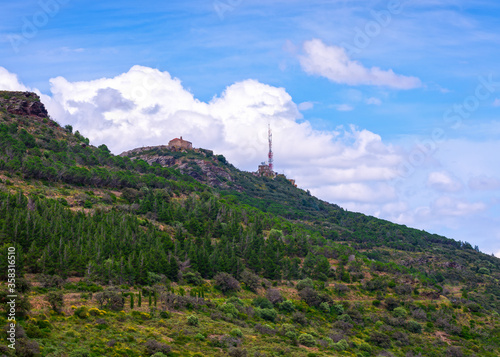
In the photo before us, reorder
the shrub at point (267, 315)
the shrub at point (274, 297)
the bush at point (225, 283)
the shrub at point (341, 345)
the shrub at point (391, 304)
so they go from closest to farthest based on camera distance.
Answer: the shrub at point (341, 345), the shrub at point (267, 315), the shrub at point (274, 297), the bush at point (225, 283), the shrub at point (391, 304)

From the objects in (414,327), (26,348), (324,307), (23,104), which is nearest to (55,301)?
(26,348)

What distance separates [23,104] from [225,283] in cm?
9484

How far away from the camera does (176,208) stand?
94875 millimetres

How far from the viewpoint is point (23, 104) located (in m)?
130

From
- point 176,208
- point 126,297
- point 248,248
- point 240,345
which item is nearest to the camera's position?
point 240,345

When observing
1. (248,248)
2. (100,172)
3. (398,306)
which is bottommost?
(398,306)

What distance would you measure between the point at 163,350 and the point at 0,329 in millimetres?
12372

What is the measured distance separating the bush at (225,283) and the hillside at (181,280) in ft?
0.68

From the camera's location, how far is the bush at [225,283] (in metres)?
66.8

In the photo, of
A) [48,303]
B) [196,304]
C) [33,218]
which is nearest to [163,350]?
[48,303]

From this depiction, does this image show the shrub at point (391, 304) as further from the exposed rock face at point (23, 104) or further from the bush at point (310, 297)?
the exposed rock face at point (23, 104)

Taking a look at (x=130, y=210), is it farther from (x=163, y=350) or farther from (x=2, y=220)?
(x=163, y=350)

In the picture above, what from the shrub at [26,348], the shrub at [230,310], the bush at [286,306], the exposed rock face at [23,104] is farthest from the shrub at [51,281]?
the exposed rock face at [23,104]

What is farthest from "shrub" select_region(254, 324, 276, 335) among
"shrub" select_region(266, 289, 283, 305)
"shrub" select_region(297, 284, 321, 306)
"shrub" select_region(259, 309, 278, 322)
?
"shrub" select_region(297, 284, 321, 306)
